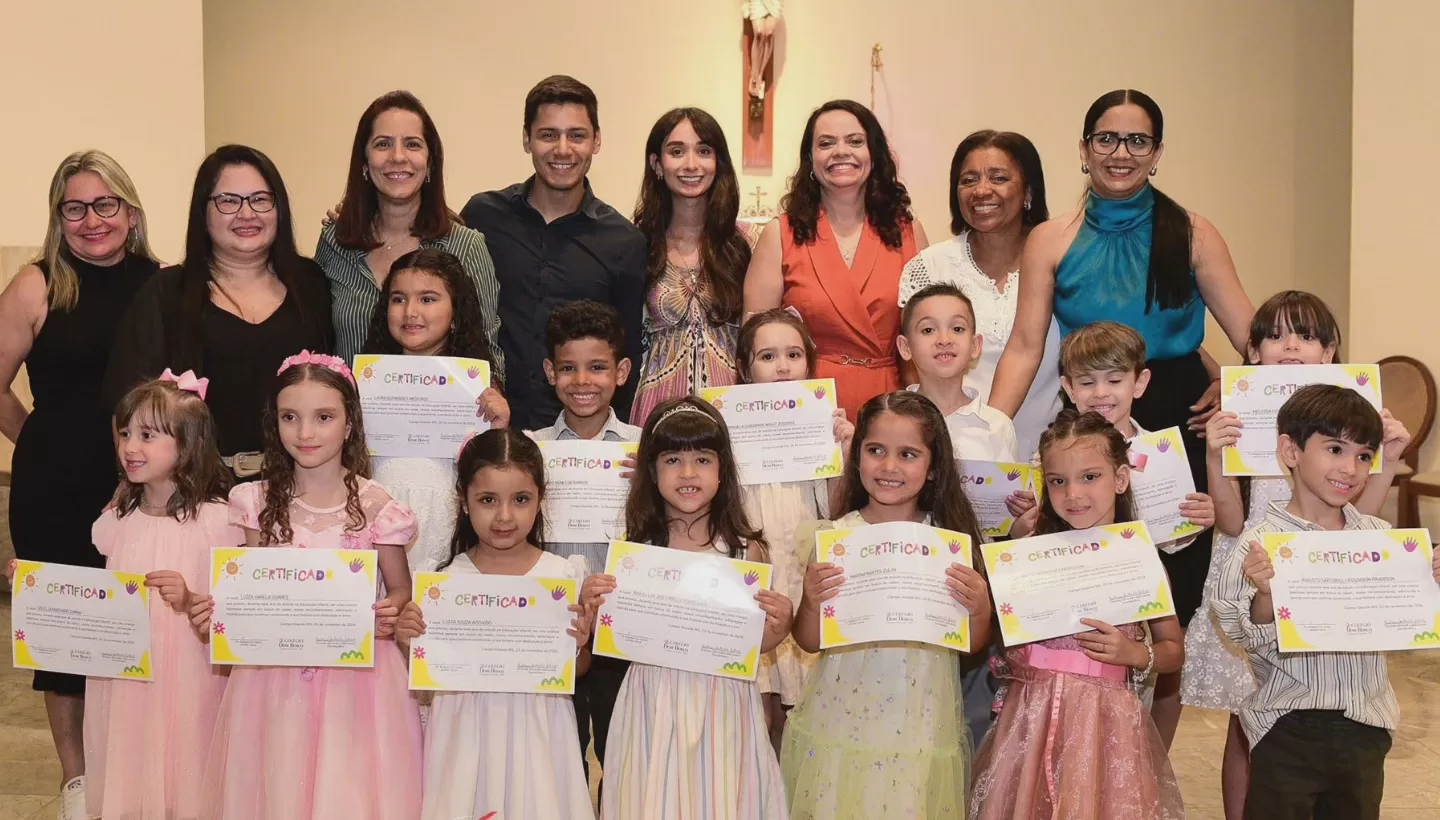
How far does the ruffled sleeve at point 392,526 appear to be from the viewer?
10.3 feet

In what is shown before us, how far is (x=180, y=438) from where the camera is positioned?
3213 millimetres

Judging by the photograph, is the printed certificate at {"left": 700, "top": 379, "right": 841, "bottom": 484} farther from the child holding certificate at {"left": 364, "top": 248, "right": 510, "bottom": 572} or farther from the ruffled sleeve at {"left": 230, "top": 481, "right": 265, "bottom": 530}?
the ruffled sleeve at {"left": 230, "top": 481, "right": 265, "bottom": 530}

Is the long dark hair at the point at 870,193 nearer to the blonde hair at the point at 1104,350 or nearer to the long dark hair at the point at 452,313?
the blonde hair at the point at 1104,350

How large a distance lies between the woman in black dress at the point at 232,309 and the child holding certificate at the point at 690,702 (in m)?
1.09

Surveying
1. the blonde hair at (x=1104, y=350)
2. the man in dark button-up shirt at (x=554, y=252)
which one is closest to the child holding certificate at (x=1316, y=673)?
the blonde hair at (x=1104, y=350)

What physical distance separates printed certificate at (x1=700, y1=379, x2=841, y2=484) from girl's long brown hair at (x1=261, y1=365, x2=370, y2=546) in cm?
94

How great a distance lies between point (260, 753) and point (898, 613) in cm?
156

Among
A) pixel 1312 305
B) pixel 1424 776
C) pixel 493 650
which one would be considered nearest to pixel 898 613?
pixel 493 650

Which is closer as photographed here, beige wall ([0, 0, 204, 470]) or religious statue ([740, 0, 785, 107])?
beige wall ([0, 0, 204, 470])

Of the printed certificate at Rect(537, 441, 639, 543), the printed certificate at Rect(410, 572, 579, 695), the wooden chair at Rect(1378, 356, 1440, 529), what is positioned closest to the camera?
the printed certificate at Rect(410, 572, 579, 695)

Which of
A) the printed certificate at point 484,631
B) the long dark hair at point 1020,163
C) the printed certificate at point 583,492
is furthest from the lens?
the long dark hair at point 1020,163

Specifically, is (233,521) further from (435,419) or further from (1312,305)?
(1312,305)

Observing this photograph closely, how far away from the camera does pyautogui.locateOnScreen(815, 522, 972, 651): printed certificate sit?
3000 millimetres

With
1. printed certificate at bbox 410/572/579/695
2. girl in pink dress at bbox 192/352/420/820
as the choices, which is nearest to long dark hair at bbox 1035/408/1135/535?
printed certificate at bbox 410/572/579/695
